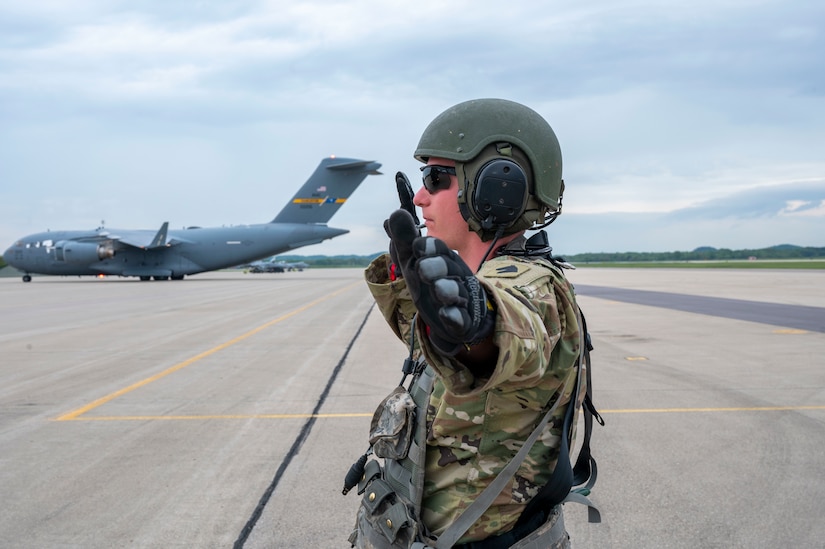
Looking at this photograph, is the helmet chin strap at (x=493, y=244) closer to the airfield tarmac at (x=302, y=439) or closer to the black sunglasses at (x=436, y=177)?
the black sunglasses at (x=436, y=177)

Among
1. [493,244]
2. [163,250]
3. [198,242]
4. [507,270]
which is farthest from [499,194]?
[163,250]

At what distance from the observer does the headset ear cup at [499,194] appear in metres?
1.74

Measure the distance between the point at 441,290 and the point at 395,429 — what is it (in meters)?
0.83

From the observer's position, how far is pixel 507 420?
174 cm

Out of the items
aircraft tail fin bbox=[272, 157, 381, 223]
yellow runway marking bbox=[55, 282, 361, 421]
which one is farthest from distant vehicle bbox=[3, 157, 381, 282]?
yellow runway marking bbox=[55, 282, 361, 421]

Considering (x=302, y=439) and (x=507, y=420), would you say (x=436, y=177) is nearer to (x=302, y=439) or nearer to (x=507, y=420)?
(x=507, y=420)

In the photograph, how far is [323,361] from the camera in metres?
10.3

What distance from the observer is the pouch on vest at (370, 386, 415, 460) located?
6.16 feet

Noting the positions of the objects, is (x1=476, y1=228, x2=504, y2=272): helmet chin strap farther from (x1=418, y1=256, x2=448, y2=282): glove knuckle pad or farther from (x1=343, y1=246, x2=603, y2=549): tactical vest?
(x1=418, y1=256, x2=448, y2=282): glove knuckle pad

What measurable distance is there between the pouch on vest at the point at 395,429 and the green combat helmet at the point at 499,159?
55 centimetres

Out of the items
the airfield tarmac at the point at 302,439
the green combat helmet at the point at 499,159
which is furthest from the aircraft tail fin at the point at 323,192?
the green combat helmet at the point at 499,159

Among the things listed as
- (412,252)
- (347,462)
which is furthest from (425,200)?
(347,462)

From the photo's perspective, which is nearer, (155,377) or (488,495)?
(488,495)

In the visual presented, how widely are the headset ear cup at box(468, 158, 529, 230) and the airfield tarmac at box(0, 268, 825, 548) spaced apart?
8.84 feet
